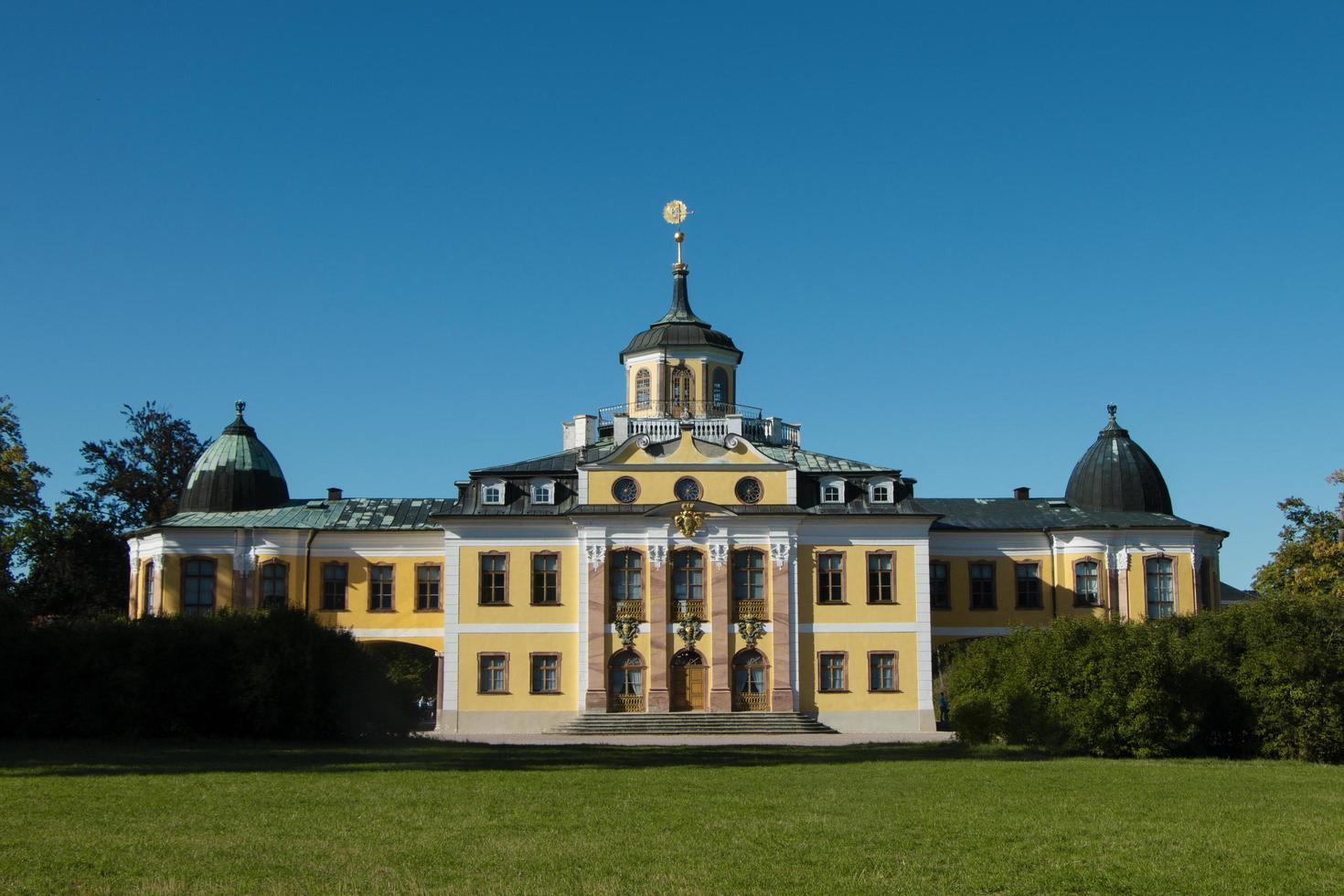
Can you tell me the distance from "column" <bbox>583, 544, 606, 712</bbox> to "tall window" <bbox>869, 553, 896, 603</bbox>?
29.9ft

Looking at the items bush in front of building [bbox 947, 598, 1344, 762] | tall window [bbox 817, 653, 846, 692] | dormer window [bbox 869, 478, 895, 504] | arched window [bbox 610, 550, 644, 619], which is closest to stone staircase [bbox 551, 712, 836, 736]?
tall window [bbox 817, 653, 846, 692]

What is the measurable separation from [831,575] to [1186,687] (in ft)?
55.2

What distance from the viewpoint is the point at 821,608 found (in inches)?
1987

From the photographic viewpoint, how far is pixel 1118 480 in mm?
54531

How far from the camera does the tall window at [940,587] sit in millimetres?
53562

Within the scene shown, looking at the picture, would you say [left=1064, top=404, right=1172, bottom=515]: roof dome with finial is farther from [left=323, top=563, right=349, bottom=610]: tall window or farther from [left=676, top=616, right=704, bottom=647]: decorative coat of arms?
[left=323, top=563, right=349, bottom=610]: tall window

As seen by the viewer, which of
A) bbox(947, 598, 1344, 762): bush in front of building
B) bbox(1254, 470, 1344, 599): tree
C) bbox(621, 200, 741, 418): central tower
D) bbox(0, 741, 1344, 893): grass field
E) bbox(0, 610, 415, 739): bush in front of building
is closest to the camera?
bbox(0, 741, 1344, 893): grass field

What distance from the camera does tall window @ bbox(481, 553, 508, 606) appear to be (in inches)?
1984

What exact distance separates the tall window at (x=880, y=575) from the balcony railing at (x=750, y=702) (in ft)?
17.1

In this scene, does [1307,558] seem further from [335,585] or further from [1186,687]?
[335,585]

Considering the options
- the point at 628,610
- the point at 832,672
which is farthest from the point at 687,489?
the point at 832,672

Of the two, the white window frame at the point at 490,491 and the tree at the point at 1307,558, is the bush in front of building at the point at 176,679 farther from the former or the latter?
the tree at the point at 1307,558

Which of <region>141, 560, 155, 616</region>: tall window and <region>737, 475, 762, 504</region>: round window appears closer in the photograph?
<region>737, 475, 762, 504</region>: round window

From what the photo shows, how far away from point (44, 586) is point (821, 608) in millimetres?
31883
